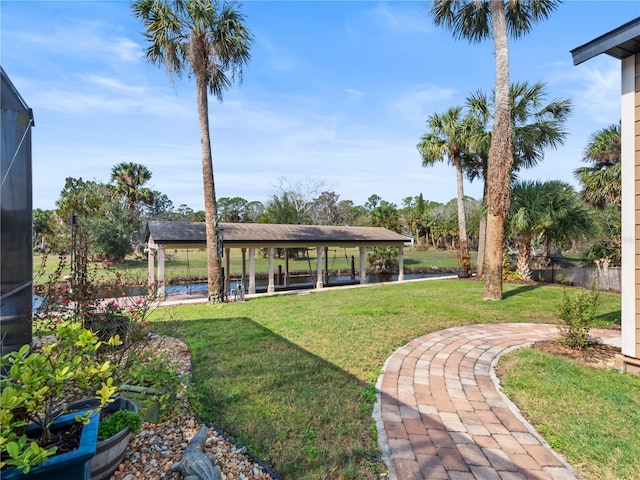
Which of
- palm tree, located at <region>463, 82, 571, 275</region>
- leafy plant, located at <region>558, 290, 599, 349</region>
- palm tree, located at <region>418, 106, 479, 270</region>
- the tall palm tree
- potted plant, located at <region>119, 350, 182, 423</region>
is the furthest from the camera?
the tall palm tree

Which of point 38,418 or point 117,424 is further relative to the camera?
point 117,424

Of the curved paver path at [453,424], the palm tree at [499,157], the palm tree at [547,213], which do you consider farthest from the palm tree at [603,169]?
the curved paver path at [453,424]


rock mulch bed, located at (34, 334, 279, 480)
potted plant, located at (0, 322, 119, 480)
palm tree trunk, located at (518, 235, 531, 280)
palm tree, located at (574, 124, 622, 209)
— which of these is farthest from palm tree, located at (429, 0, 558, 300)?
potted plant, located at (0, 322, 119, 480)

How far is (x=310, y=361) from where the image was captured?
4668 mm

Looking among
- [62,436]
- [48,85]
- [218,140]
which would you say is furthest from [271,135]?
[62,436]

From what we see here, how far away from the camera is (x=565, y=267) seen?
14.2m

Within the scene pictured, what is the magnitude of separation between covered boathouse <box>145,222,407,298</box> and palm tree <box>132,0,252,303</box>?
4.81 ft

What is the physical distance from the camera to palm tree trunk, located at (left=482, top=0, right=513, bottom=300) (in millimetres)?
9156

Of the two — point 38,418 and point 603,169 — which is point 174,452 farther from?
point 603,169

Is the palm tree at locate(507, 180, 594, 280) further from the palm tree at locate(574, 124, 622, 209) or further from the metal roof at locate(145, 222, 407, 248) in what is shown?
the metal roof at locate(145, 222, 407, 248)

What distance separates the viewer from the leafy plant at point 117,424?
7.13 feet

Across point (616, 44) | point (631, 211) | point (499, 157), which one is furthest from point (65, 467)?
point (499, 157)

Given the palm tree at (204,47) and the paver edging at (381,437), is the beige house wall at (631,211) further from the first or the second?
the palm tree at (204,47)

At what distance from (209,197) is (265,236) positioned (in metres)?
3.23
